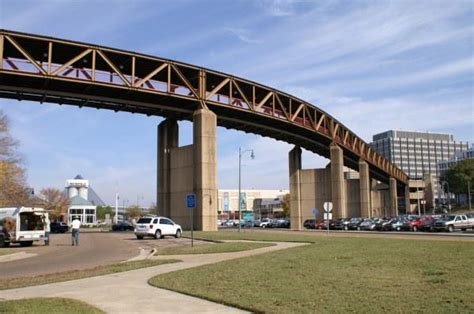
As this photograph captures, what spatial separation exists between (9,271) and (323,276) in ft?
39.5

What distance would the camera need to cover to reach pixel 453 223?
52.0m

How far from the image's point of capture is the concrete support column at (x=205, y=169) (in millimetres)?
54250

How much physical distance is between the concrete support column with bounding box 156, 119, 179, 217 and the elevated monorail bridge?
124 millimetres

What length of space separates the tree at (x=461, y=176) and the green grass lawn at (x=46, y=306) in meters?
145

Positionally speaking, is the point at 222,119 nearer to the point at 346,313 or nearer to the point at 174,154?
the point at 174,154

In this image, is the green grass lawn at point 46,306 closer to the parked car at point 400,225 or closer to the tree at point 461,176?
the parked car at point 400,225

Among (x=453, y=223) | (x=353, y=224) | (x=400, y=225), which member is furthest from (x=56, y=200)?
(x=453, y=223)

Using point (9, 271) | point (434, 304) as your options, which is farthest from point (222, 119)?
point (434, 304)

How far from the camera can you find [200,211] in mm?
54219

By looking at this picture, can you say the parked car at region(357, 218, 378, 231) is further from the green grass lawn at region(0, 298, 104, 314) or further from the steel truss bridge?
the green grass lawn at region(0, 298, 104, 314)

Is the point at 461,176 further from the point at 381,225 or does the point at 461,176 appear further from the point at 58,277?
the point at 58,277

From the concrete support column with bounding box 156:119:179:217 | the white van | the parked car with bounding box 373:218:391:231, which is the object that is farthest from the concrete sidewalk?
the parked car with bounding box 373:218:391:231

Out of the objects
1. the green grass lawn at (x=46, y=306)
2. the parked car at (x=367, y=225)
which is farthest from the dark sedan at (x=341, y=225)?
→ the green grass lawn at (x=46, y=306)

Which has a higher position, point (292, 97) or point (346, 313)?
point (292, 97)
